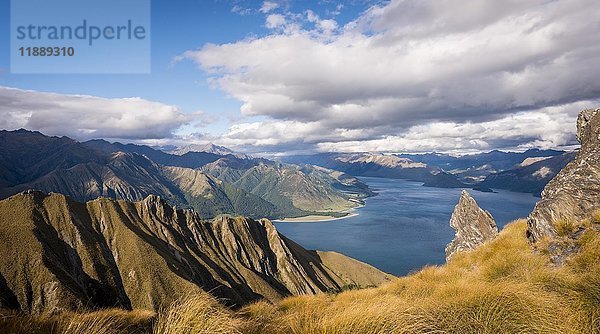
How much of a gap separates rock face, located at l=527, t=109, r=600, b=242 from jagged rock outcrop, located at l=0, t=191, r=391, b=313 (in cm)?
8637

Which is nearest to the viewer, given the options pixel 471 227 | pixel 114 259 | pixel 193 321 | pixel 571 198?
pixel 193 321

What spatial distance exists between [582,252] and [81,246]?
166270 millimetres

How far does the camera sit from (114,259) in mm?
141000

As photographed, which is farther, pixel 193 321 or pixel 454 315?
pixel 454 315

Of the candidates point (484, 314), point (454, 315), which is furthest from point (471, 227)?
point (454, 315)

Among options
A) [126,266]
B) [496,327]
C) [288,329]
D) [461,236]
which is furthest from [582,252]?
[126,266]

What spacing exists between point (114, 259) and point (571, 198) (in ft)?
519

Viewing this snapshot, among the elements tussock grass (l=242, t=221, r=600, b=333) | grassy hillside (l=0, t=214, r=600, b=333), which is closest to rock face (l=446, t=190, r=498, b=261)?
tussock grass (l=242, t=221, r=600, b=333)

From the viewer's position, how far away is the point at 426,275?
15.1 metres

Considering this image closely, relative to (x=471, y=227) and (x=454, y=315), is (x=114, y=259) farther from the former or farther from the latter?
(x=454, y=315)

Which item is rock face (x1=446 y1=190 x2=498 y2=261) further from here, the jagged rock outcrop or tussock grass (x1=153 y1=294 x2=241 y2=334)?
the jagged rock outcrop

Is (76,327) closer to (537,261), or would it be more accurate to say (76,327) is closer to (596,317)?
(596,317)

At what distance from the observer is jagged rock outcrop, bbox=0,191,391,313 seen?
354ft

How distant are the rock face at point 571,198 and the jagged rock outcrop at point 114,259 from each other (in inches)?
3400
